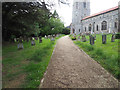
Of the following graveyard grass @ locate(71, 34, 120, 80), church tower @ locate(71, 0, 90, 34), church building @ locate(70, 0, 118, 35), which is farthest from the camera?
church tower @ locate(71, 0, 90, 34)

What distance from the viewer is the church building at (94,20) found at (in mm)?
23644

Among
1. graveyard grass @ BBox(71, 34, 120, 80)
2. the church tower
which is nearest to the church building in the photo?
the church tower

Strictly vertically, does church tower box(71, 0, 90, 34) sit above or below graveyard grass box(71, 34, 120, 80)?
above

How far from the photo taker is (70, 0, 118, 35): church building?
77.6 feet

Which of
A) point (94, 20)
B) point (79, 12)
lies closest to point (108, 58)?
point (94, 20)

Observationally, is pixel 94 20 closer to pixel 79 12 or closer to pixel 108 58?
pixel 79 12

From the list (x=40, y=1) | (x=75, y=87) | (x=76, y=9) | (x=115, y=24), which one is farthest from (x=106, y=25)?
(x=75, y=87)

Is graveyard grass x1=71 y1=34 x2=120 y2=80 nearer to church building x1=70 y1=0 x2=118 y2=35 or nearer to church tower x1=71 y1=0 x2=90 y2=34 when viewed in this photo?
church building x1=70 y1=0 x2=118 y2=35

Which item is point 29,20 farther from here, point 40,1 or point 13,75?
point 13,75

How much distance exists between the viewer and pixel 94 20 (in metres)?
29.1

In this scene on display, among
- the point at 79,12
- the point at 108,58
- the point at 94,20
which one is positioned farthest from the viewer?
the point at 79,12

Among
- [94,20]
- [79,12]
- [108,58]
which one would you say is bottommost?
[108,58]

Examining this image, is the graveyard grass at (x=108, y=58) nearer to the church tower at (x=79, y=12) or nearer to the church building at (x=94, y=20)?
the church building at (x=94, y=20)

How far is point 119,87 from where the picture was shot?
2395mm
